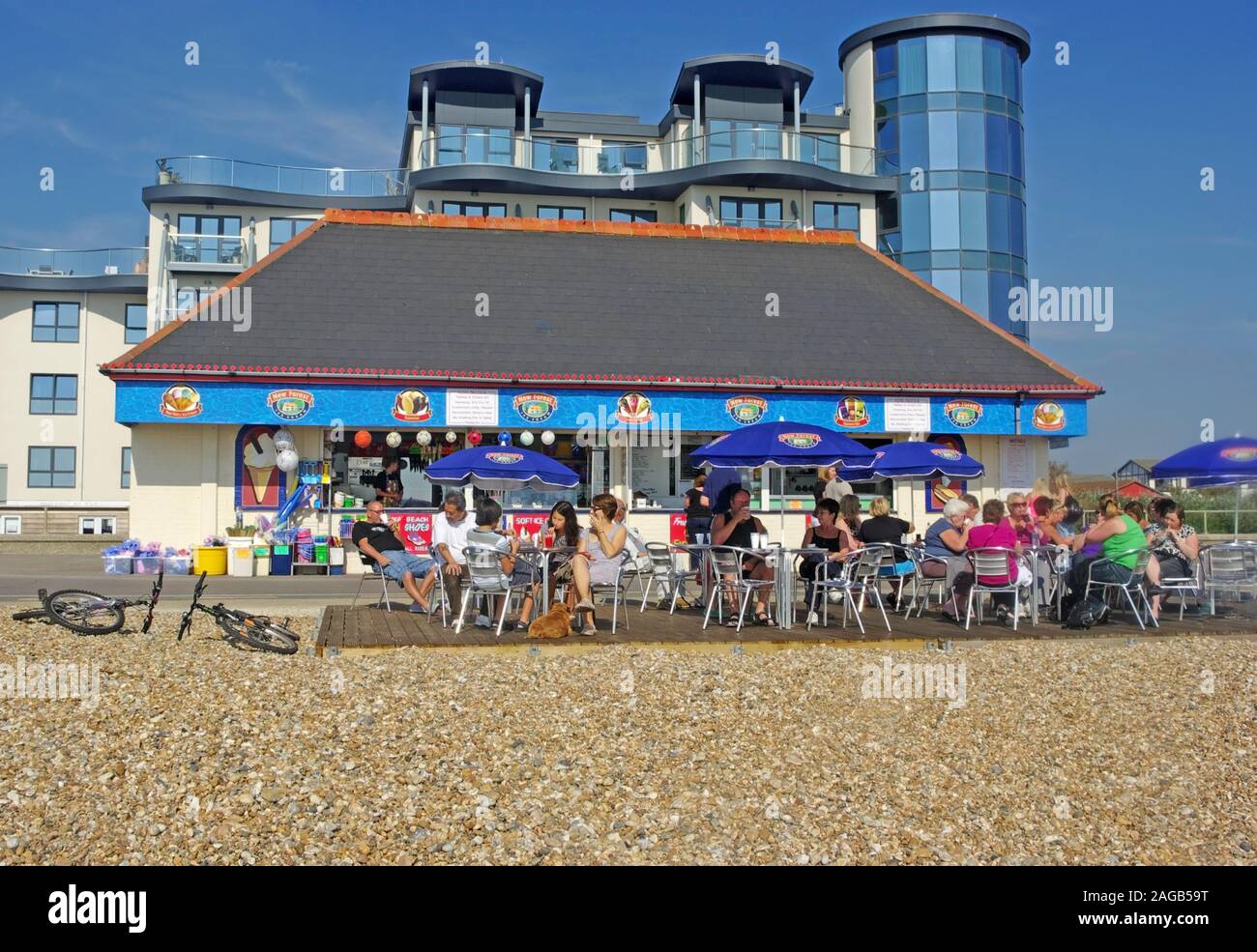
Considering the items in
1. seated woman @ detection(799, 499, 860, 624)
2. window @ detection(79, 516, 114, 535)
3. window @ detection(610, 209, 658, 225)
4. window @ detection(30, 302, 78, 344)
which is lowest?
seated woman @ detection(799, 499, 860, 624)

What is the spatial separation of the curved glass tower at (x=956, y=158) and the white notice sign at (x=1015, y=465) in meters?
21.9

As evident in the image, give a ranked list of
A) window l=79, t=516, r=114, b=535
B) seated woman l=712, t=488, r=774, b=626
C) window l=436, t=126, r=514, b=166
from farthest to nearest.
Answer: window l=79, t=516, r=114, b=535
window l=436, t=126, r=514, b=166
seated woman l=712, t=488, r=774, b=626

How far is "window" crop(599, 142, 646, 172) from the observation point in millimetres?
40625

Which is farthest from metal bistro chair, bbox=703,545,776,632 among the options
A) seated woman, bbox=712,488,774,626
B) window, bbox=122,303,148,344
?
window, bbox=122,303,148,344

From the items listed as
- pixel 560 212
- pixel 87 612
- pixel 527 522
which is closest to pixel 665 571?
pixel 87 612

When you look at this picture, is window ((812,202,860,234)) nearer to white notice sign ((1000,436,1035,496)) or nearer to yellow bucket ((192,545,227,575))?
white notice sign ((1000,436,1035,496))

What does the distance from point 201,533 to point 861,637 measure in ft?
46.0

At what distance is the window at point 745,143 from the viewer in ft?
125

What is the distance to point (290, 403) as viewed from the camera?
20625 millimetres

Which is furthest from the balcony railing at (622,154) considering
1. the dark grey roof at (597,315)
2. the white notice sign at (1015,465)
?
the white notice sign at (1015,465)

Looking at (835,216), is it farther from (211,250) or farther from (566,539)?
(566,539)

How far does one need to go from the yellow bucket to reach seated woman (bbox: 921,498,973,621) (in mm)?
12560
